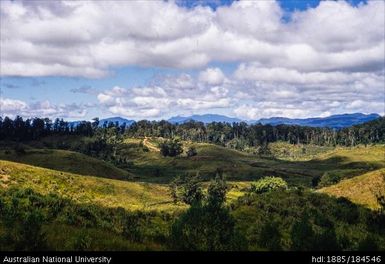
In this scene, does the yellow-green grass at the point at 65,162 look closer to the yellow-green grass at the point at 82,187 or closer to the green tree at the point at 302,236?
the yellow-green grass at the point at 82,187

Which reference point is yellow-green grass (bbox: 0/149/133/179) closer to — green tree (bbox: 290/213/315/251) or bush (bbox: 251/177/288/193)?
bush (bbox: 251/177/288/193)

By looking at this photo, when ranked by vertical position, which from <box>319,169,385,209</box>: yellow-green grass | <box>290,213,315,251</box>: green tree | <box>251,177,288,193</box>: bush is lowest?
<box>251,177,288,193</box>: bush

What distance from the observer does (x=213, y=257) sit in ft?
52.6

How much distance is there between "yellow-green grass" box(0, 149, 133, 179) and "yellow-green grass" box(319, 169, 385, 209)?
103982 mm

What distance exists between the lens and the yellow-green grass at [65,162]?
168 meters

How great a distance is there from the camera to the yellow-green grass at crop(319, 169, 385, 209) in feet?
259

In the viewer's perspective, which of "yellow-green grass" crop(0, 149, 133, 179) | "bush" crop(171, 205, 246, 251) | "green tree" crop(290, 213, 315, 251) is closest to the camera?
"bush" crop(171, 205, 246, 251)

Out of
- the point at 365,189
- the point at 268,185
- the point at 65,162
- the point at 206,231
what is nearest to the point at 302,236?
the point at 206,231

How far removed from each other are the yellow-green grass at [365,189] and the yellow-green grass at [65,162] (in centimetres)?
10398

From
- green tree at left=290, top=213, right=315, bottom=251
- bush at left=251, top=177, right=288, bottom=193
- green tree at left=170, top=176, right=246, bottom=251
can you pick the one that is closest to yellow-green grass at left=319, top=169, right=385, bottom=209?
bush at left=251, top=177, right=288, bottom=193

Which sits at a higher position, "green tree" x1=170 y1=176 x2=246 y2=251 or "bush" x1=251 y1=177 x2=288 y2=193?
"green tree" x1=170 y1=176 x2=246 y2=251

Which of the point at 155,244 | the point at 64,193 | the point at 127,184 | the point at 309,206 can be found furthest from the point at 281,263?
the point at 127,184

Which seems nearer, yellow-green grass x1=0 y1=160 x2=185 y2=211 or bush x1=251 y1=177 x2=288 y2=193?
yellow-green grass x1=0 y1=160 x2=185 y2=211

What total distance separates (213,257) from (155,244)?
6285 mm
